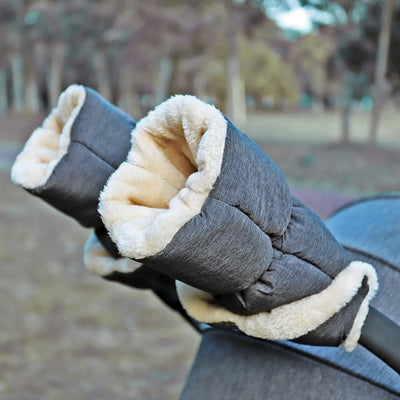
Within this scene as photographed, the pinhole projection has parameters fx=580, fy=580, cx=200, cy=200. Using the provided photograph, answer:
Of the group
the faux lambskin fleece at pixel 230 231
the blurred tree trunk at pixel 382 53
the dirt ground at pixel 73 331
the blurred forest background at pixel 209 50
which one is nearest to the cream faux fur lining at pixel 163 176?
the faux lambskin fleece at pixel 230 231

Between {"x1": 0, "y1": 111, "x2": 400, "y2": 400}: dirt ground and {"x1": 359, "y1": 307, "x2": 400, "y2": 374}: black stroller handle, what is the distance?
253 centimetres

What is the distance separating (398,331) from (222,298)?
0.30 metres

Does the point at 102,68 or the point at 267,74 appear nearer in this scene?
the point at 102,68

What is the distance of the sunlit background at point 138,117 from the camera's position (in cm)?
366

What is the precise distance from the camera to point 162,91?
29781 mm

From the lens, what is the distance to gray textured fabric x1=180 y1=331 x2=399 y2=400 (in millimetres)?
1100

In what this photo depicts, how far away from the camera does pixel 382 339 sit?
3.17ft

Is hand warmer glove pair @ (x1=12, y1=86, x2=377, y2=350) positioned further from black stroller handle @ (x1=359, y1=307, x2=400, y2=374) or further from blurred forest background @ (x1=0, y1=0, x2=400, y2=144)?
blurred forest background @ (x1=0, y1=0, x2=400, y2=144)

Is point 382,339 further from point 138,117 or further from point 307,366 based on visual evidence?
point 138,117

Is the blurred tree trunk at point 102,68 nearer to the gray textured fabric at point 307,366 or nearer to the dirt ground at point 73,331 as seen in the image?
the dirt ground at point 73,331

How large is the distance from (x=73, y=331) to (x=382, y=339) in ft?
11.1

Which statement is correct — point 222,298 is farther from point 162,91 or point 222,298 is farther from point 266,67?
point 266,67

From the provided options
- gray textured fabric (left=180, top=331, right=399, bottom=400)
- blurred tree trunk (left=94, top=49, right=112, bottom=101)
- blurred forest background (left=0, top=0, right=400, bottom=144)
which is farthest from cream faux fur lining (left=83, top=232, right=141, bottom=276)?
blurred tree trunk (left=94, top=49, right=112, bottom=101)

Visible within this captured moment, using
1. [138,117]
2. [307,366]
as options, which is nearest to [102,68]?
[138,117]
